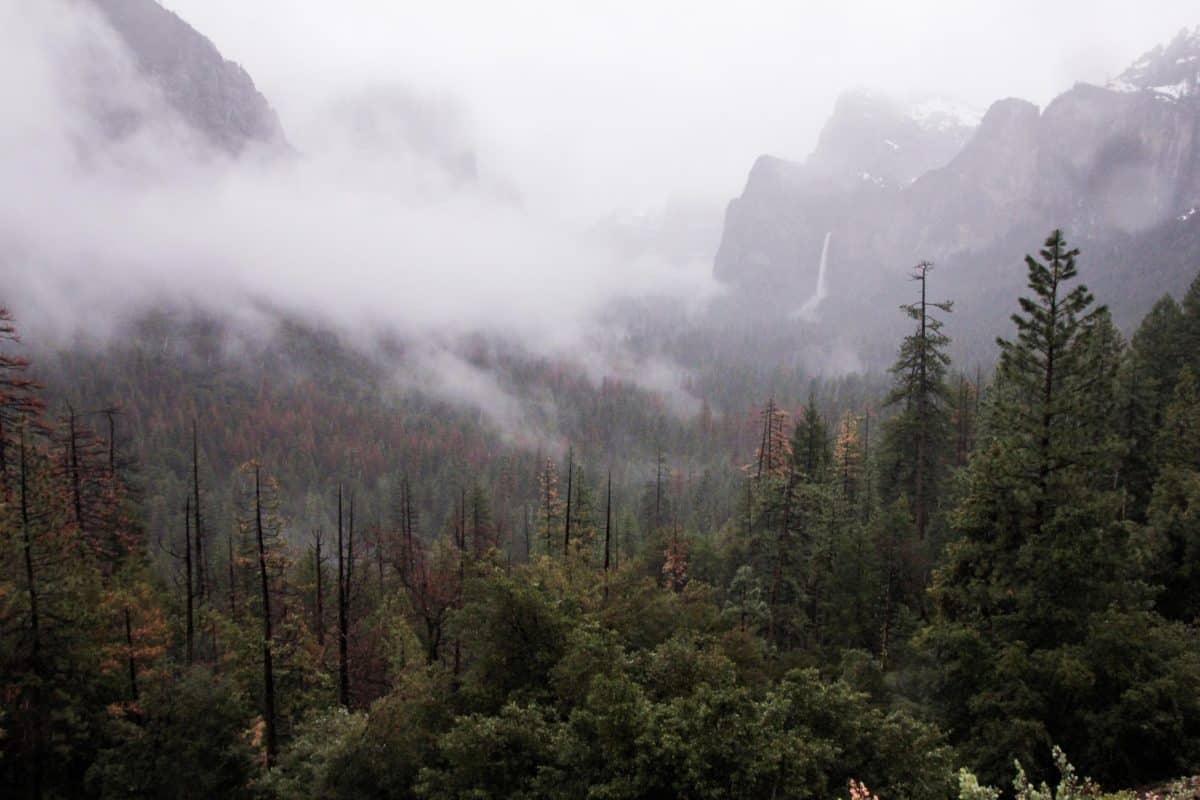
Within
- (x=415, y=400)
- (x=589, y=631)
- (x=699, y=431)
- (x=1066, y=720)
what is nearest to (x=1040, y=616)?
(x=1066, y=720)

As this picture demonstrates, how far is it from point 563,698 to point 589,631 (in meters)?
1.82

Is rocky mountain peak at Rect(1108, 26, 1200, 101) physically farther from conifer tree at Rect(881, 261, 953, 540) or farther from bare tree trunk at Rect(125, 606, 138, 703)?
bare tree trunk at Rect(125, 606, 138, 703)

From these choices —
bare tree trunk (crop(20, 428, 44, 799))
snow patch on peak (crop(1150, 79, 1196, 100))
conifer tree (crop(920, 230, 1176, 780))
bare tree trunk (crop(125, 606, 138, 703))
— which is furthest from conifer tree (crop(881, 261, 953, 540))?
snow patch on peak (crop(1150, 79, 1196, 100))

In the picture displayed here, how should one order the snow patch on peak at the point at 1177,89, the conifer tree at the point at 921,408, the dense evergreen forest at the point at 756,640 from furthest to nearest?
1. the snow patch on peak at the point at 1177,89
2. the conifer tree at the point at 921,408
3. the dense evergreen forest at the point at 756,640

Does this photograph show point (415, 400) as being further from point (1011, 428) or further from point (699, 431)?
point (1011, 428)

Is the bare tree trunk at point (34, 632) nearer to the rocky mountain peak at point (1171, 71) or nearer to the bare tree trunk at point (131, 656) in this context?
the bare tree trunk at point (131, 656)

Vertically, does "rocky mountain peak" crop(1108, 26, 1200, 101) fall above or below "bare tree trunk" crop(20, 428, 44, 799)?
above

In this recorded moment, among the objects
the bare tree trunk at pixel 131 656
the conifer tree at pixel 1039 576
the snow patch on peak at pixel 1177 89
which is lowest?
the bare tree trunk at pixel 131 656

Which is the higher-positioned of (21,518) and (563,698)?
(21,518)

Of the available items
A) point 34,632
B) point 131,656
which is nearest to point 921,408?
point 131,656

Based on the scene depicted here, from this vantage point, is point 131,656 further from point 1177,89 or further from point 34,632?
point 1177,89

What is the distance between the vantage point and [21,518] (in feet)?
61.5

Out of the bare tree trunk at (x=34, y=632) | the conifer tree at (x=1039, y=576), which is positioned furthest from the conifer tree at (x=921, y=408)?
the bare tree trunk at (x=34, y=632)

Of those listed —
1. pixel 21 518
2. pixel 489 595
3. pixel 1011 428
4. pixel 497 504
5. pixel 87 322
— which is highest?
pixel 87 322
